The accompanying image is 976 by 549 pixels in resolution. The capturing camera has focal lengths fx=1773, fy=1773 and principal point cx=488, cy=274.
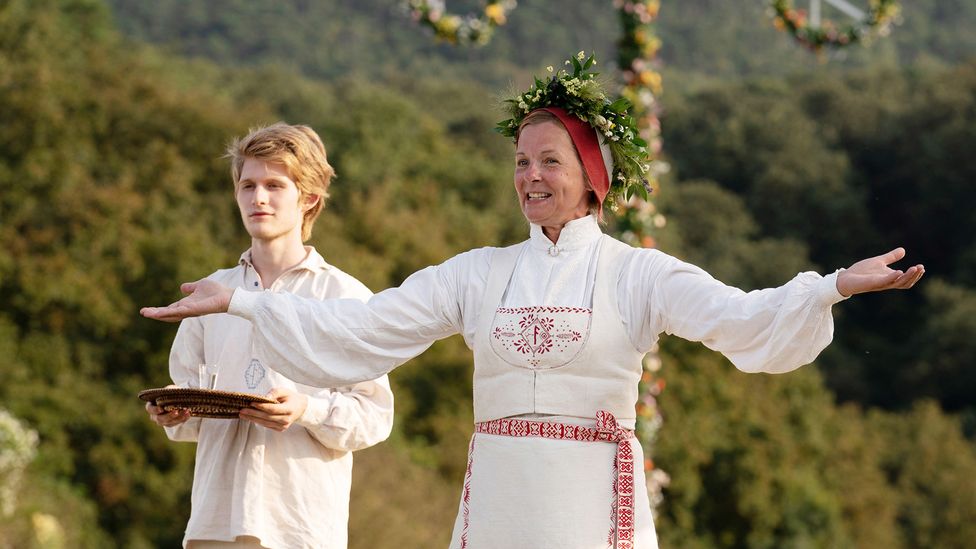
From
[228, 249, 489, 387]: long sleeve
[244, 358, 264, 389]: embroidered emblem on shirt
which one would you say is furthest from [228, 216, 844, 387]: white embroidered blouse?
[244, 358, 264, 389]: embroidered emblem on shirt

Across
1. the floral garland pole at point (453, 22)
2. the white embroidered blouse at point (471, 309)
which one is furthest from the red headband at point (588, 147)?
the floral garland pole at point (453, 22)

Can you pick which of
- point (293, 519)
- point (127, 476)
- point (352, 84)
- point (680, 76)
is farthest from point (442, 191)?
point (293, 519)

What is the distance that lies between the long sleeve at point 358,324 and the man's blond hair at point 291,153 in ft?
2.96

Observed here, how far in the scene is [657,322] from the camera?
16.8ft

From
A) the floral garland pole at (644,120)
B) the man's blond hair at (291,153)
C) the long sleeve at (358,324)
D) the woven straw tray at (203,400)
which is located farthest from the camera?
the floral garland pole at (644,120)

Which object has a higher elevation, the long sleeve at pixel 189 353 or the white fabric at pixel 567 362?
the long sleeve at pixel 189 353

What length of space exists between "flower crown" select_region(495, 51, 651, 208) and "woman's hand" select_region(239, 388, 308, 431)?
3.71ft

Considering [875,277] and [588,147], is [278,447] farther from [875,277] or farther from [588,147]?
[875,277]

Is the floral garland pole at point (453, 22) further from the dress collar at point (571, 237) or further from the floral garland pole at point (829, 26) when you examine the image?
the dress collar at point (571, 237)

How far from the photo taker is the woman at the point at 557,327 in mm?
4977

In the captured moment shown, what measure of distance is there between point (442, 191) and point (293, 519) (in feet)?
123

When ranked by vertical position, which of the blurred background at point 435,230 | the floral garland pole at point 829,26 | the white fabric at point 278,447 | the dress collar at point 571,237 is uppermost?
the blurred background at point 435,230

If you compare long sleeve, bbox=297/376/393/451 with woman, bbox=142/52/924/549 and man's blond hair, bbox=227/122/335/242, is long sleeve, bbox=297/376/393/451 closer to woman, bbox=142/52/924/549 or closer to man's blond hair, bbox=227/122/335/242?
woman, bbox=142/52/924/549

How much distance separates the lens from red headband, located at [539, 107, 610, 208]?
5.27 metres
